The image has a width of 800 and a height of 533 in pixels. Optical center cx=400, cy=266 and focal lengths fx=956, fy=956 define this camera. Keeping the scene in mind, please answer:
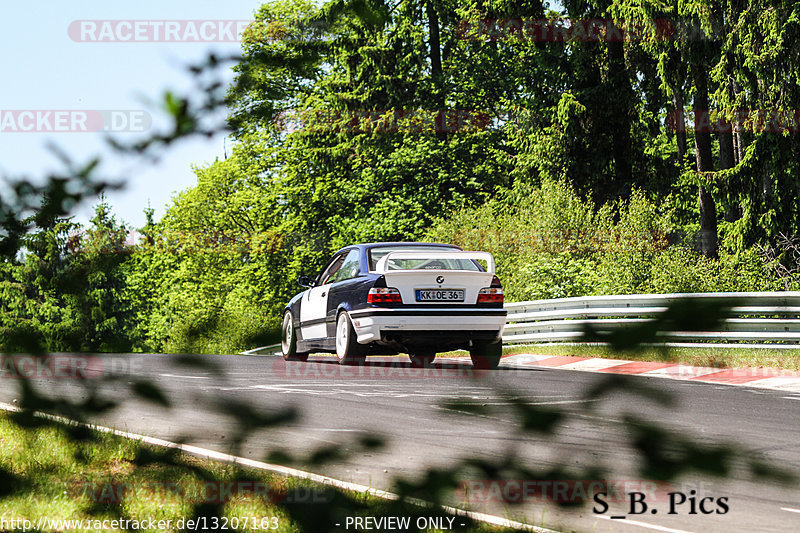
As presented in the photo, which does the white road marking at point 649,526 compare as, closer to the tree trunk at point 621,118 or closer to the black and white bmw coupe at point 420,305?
the black and white bmw coupe at point 420,305

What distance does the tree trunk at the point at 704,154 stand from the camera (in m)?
28.6

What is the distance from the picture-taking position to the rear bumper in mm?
12234

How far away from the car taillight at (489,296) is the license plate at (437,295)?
34 centimetres

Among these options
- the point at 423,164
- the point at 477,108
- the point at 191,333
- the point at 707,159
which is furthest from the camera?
the point at 477,108

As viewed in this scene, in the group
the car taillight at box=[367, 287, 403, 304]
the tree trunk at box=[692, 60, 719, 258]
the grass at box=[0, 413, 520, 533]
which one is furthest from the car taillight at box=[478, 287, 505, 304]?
the tree trunk at box=[692, 60, 719, 258]

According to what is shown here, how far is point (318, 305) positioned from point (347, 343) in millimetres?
1301

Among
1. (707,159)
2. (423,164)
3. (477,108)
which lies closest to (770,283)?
(707,159)

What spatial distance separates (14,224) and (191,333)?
56 centimetres

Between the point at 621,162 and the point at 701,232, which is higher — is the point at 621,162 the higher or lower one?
the higher one

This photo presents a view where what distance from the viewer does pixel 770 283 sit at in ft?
63.1

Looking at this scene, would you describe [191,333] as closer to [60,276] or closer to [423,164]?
[60,276]

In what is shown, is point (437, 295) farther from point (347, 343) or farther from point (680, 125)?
point (680, 125)

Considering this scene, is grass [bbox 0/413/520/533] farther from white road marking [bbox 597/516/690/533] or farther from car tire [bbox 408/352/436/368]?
car tire [bbox 408/352/436/368]

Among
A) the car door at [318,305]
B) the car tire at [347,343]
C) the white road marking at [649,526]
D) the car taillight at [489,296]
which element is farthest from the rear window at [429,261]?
the white road marking at [649,526]
